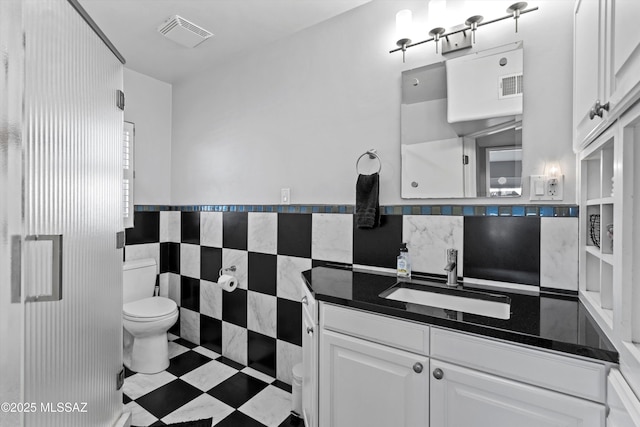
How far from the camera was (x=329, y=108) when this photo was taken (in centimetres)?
206

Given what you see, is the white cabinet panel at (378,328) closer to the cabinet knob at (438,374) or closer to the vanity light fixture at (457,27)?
the cabinet knob at (438,374)

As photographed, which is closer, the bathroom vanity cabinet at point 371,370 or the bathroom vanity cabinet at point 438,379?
the bathroom vanity cabinet at point 438,379

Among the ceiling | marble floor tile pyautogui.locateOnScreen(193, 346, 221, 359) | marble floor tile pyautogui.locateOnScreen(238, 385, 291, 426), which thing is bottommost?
marble floor tile pyautogui.locateOnScreen(238, 385, 291, 426)

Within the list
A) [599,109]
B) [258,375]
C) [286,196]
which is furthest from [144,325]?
[599,109]

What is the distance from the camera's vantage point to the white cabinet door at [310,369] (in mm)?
1433

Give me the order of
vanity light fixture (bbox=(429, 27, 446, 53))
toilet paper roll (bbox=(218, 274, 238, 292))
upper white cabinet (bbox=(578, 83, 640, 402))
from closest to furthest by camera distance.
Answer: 1. upper white cabinet (bbox=(578, 83, 640, 402))
2. vanity light fixture (bbox=(429, 27, 446, 53))
3. toilet paper roll (bbox=(218, 274, 238, 292))

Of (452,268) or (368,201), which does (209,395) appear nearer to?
(368,201)

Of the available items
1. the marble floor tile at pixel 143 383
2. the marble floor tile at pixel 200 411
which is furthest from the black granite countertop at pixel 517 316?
the marble floor tile at pixel 143 383

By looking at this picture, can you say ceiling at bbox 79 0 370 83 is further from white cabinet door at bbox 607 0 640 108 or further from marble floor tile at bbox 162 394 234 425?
marble floor tile at bbox 162 394 234 425

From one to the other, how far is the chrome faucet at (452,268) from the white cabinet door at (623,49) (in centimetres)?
89

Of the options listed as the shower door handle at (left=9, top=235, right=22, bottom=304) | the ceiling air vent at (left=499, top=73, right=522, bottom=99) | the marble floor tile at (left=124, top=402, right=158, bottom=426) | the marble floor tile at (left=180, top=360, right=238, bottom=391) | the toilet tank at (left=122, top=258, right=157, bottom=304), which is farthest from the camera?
the toilet tank at (left=122, top=258, right=157, bottom=304)

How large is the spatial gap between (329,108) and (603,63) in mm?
1411

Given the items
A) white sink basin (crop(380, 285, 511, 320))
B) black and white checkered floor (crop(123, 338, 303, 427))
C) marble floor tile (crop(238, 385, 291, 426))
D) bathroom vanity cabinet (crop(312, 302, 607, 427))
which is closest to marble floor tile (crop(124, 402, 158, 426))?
black and white checkered floor (crop(123, 338, 303, 427))

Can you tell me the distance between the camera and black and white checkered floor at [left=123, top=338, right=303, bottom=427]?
6.05ft
